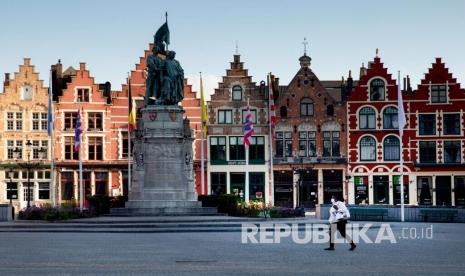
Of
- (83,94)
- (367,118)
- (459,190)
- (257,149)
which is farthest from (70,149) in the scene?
(459,190)

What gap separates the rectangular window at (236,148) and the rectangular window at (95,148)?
408 inches

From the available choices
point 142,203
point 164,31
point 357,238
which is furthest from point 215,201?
point 357,238

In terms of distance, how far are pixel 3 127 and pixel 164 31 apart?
1362 inches

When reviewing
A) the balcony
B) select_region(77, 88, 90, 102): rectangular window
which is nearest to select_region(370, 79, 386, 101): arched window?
the balcony

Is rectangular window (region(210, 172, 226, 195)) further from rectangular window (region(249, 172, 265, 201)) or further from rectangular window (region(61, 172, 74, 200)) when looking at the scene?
rectangular window (region(61, 172, 74, 200))

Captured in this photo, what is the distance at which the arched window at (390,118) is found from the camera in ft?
243

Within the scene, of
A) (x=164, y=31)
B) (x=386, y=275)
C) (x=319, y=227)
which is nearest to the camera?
(x=386, y=275)

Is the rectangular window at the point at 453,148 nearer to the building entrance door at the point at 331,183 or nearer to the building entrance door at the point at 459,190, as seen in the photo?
the building entrance door at the point at 459,190

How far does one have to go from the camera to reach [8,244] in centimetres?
2655

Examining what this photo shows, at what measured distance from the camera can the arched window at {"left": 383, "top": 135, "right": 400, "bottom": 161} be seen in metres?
73.9

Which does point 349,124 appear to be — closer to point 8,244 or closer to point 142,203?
point 142,203

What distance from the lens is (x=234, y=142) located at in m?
74.1

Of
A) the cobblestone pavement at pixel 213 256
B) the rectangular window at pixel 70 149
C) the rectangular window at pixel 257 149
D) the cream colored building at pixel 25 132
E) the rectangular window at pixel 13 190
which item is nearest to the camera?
the cobblestone pavement at pixel 213 256

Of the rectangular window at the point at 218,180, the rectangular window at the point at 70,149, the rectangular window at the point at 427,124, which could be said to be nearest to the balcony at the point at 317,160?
the rectangular window at the point at 218,180
